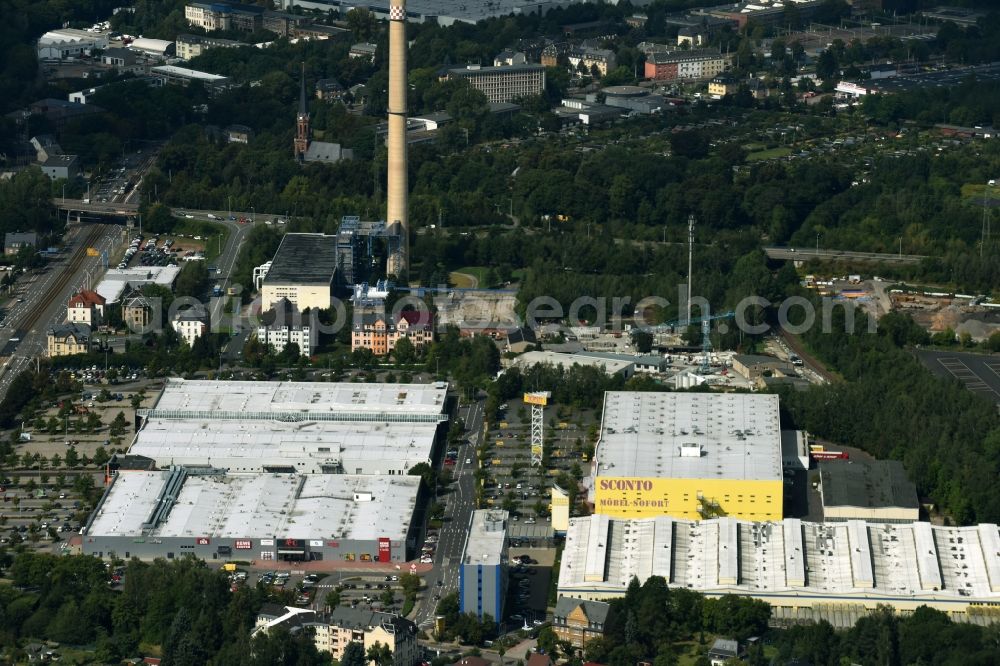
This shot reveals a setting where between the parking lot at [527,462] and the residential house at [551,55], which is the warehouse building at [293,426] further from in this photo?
the residential house at [551,55]

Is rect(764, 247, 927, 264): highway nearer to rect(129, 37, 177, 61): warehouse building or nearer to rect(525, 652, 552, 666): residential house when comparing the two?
rect(525, 652, 552, 666): residential house

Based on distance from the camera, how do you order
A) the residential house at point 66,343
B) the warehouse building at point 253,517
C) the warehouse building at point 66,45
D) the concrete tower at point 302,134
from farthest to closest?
the warehouse building at point 66,45
the concrete tower at point 302,134
the residential house at point 66,343
the warehouse building at point 253,517

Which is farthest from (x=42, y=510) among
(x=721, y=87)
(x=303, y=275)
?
(x=721, y=87)

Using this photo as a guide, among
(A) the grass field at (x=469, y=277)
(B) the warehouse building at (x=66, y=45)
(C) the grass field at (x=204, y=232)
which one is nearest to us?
(A) the grass field at (x=469, y=277)

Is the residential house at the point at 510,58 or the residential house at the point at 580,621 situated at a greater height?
the residential house at the point at 580,621

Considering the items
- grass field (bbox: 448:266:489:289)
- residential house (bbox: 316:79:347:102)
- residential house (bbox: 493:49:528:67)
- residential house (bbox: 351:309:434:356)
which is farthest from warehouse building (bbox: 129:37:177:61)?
residential house (bbox: 351:309:434:356)

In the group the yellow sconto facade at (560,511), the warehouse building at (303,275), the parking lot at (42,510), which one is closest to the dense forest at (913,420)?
the yellow sconto facade at (560,511)
